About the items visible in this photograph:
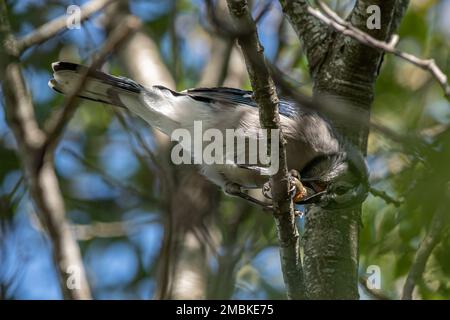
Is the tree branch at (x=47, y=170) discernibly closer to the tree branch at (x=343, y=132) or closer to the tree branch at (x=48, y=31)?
the tree branch at (x=48, y=31)

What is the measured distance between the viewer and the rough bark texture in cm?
392

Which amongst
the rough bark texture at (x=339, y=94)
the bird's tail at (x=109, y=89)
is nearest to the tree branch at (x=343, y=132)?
the rough bark texture at (x=339, y=94)

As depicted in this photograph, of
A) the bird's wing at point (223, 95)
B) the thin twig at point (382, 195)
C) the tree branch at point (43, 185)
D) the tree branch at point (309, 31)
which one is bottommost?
the tree branch at point (43, 185)

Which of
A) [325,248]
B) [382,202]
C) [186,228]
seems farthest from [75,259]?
[382,202]

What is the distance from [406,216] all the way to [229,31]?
138cm

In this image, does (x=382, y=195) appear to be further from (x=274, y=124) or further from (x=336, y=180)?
(x=274, y=124)

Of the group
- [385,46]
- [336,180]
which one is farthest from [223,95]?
[385,46]

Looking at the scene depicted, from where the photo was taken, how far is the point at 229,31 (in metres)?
2.77

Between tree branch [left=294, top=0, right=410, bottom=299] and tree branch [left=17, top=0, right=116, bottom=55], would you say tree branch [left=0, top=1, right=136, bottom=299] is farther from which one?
tree branch [left=294, top=0, right=410, bottom=299]

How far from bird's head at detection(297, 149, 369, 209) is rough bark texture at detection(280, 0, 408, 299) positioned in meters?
0.08

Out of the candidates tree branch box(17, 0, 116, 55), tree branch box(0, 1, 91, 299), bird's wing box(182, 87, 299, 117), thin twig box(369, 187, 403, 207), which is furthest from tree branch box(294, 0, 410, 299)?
tree branch box(0, 1, 91, 299)

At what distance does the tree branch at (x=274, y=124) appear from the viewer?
113 inches

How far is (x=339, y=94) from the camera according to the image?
441cm
